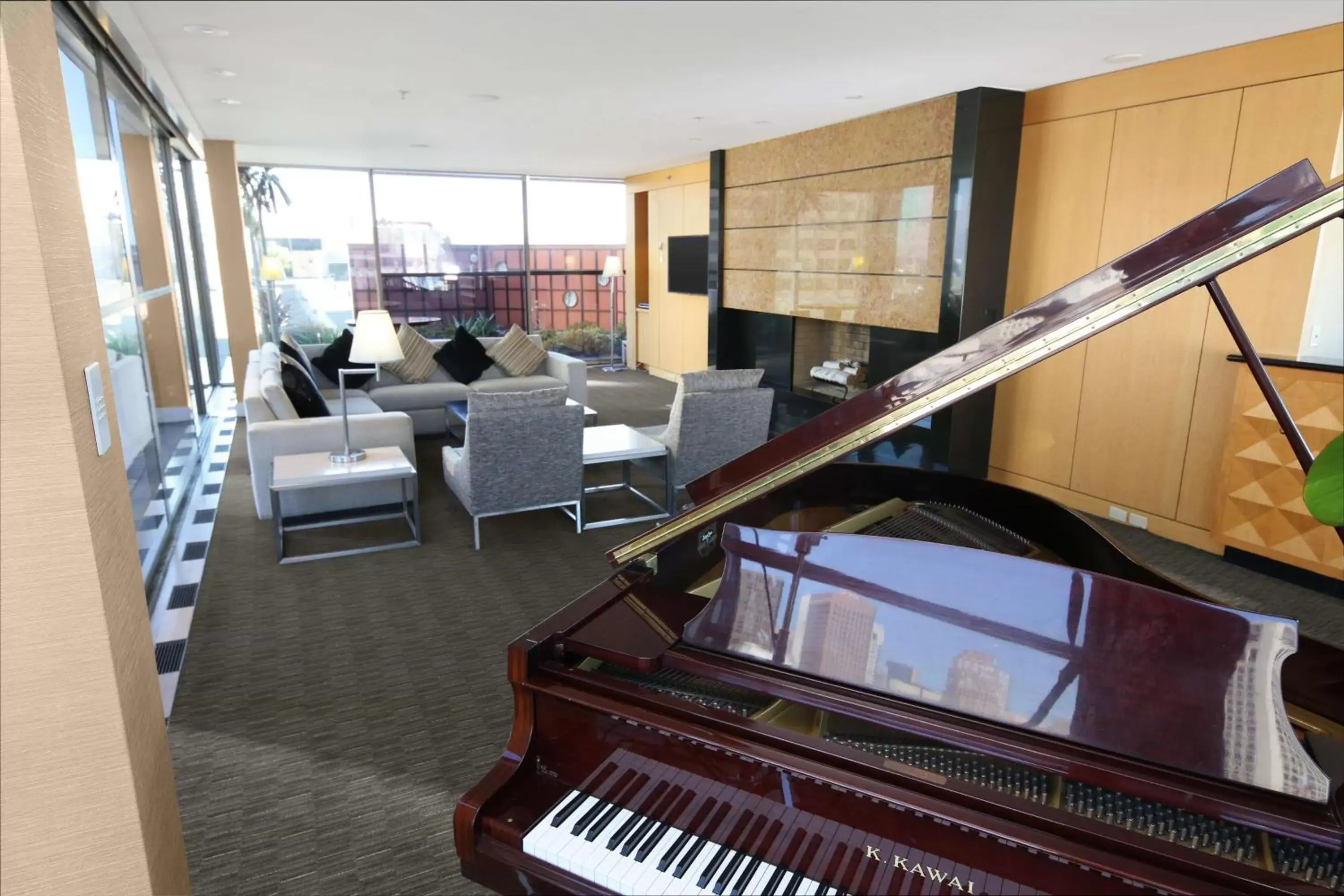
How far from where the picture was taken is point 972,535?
2189mm

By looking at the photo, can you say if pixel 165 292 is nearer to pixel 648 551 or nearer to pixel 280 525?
pixel 280 525

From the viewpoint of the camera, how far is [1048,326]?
3.95 feet

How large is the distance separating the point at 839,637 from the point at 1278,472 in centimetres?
358

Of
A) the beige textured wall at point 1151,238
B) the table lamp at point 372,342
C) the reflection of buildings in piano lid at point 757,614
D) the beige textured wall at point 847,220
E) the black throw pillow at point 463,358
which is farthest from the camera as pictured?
the black throw pillow at point 463,358

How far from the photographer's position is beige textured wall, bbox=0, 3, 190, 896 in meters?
1.03

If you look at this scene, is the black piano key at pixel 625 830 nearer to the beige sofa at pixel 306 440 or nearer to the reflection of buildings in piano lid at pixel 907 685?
the reflection of buildings in piano lid at pixel 907 685

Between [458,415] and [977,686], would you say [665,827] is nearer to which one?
[977,686]

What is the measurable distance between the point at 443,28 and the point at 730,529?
3.19m

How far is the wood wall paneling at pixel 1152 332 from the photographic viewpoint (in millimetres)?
4109

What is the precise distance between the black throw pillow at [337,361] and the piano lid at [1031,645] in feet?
19.9

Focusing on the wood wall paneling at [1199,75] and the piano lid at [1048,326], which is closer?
the piano lid at [1048,326]

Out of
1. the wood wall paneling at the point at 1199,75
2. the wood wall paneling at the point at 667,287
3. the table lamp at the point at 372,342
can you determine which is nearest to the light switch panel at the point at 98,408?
the table lamp at the point at 372,342

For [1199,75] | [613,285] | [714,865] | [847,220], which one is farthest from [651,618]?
[613,285]

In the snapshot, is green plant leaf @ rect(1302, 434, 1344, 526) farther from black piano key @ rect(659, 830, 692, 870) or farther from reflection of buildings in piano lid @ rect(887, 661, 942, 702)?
black piano key @ rect(659, 830, 692, 870)
